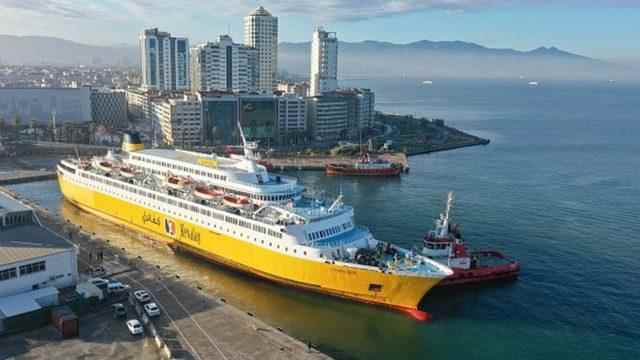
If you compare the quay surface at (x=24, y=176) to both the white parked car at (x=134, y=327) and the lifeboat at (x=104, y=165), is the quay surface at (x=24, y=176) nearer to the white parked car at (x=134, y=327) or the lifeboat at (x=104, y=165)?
the lifeboat at (x=104, y=165)

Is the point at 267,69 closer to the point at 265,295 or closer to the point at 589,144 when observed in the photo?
the point at 589,144

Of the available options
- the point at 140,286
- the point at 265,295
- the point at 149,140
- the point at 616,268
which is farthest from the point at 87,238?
the point at 149,140

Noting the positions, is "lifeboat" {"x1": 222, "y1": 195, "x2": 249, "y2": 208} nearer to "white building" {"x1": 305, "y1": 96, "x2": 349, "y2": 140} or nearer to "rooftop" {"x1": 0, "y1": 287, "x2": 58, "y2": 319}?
"rooftop" {"x1": 0, "y1": 287, "x2": 58, "y2": 319}

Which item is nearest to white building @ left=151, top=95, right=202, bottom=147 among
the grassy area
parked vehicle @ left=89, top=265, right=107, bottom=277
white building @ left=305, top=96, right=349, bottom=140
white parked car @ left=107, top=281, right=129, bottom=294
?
white building @ left=305, top=96, right=349, bottom=140

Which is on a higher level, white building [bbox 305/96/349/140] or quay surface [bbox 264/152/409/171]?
white building [bbox 305/96/349/140]

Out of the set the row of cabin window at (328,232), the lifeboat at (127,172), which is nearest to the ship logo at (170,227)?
the lifeboat at (127,172)

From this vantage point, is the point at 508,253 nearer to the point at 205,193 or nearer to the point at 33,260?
the point at 205,193

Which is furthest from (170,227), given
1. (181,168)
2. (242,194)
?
(242,194)
